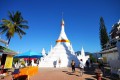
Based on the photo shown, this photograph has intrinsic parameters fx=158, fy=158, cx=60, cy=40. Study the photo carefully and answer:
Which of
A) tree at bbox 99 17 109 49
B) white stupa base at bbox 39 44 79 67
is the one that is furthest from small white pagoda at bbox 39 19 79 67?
tree at bbox 99 17 109 49

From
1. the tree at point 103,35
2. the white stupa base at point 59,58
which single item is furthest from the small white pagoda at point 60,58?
the tree at point 103,35

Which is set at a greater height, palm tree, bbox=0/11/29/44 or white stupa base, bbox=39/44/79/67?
palm tree, bbox=0/11/29/44

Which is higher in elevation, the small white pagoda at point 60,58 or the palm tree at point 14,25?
the palm tree at point 14,25

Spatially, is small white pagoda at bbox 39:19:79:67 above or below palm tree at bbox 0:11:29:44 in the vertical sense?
below

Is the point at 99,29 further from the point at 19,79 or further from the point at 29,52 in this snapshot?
the point at 19,79

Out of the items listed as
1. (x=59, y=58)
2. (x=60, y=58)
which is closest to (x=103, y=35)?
(x=60, y=58)

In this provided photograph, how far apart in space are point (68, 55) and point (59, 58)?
1921 mm

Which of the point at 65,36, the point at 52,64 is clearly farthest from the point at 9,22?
the point at 65,36

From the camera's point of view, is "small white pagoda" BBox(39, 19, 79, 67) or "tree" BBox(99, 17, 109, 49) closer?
"small white pagoda" BBox(39, 19, 79, 67)

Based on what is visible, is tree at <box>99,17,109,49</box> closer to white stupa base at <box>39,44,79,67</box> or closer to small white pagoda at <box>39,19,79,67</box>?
small white pagoda at <box>39,19,79,67</box>

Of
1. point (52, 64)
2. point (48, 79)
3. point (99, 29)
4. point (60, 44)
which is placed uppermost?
point (99, 29)

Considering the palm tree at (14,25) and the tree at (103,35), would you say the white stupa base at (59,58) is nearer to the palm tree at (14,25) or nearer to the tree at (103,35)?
the palm tree at (14,25)

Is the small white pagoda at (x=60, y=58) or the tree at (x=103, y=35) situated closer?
the small white pagoda at (x=60, y=58)

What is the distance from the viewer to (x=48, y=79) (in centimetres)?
1355
